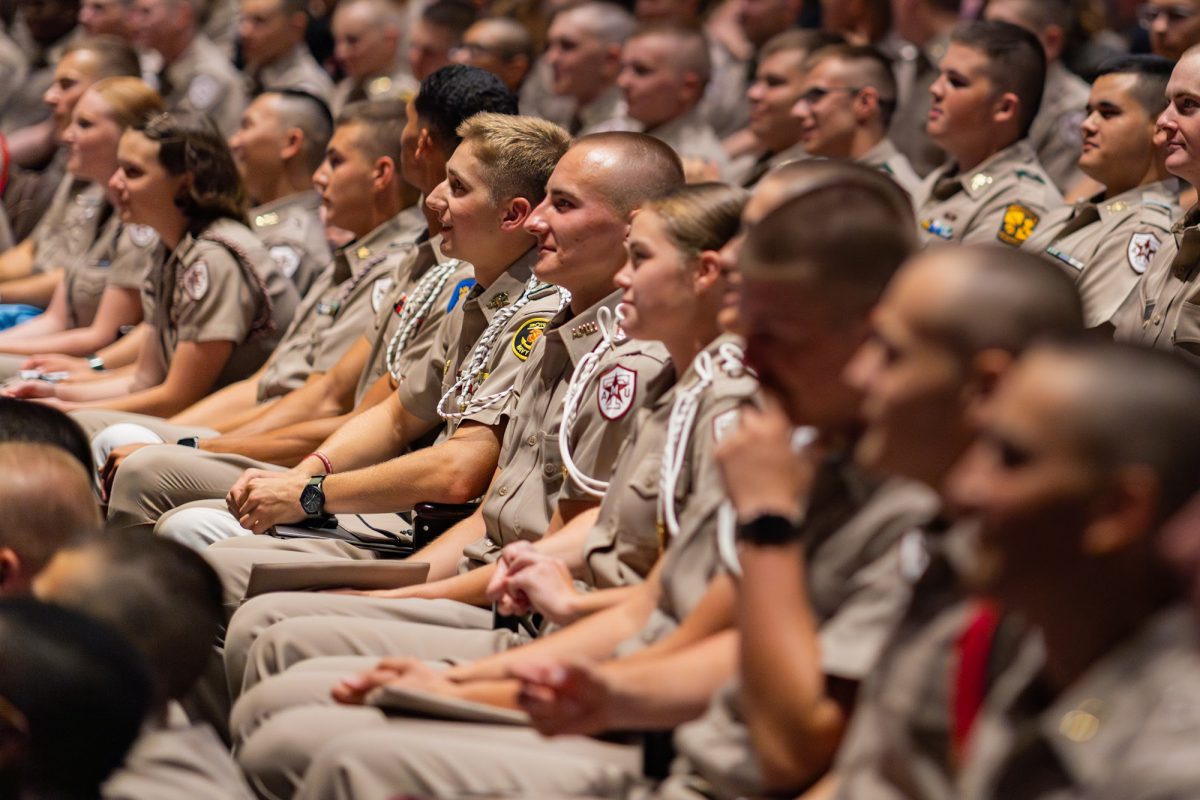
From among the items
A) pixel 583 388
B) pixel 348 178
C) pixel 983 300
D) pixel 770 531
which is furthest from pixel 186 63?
pixel 983 300

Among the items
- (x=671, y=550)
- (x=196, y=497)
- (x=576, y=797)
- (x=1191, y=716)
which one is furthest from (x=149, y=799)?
(x=196, y=497)

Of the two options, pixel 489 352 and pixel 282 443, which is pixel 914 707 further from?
pixel 282 443

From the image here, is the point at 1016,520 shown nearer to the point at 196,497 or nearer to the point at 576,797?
the point at 576,797

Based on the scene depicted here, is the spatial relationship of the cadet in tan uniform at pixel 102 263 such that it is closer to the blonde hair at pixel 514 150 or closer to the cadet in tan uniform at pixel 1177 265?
the blonde hair at pixel 514 150

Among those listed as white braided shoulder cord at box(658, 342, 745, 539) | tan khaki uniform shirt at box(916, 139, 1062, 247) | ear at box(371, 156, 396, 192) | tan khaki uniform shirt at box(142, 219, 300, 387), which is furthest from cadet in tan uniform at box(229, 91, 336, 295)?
white braided shoulder cord at box(658, 342, 745, 539)

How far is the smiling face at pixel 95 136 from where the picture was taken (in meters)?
5.64

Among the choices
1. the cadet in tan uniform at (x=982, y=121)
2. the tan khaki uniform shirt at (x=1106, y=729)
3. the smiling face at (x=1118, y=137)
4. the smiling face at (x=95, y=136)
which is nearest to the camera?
the tan khaki uniform shirt at (x=1106, y=729)

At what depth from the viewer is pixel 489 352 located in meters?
3.55

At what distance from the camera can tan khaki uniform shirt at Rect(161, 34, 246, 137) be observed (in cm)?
744

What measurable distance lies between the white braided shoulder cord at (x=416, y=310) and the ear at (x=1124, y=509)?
2595 millimetres

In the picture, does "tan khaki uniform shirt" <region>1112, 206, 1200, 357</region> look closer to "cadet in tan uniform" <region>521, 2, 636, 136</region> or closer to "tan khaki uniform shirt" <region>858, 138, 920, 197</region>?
"tan khaki uniform shirt" <region>858, 138, 920, 197</region>

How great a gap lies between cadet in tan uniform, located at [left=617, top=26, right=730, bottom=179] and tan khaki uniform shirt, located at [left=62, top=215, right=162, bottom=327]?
81.3 inches

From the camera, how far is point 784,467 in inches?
78.5

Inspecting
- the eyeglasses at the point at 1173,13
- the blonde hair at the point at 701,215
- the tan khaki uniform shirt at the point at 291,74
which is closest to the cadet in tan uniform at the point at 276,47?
the tan khaki uniform shirt at the point at 291,74
